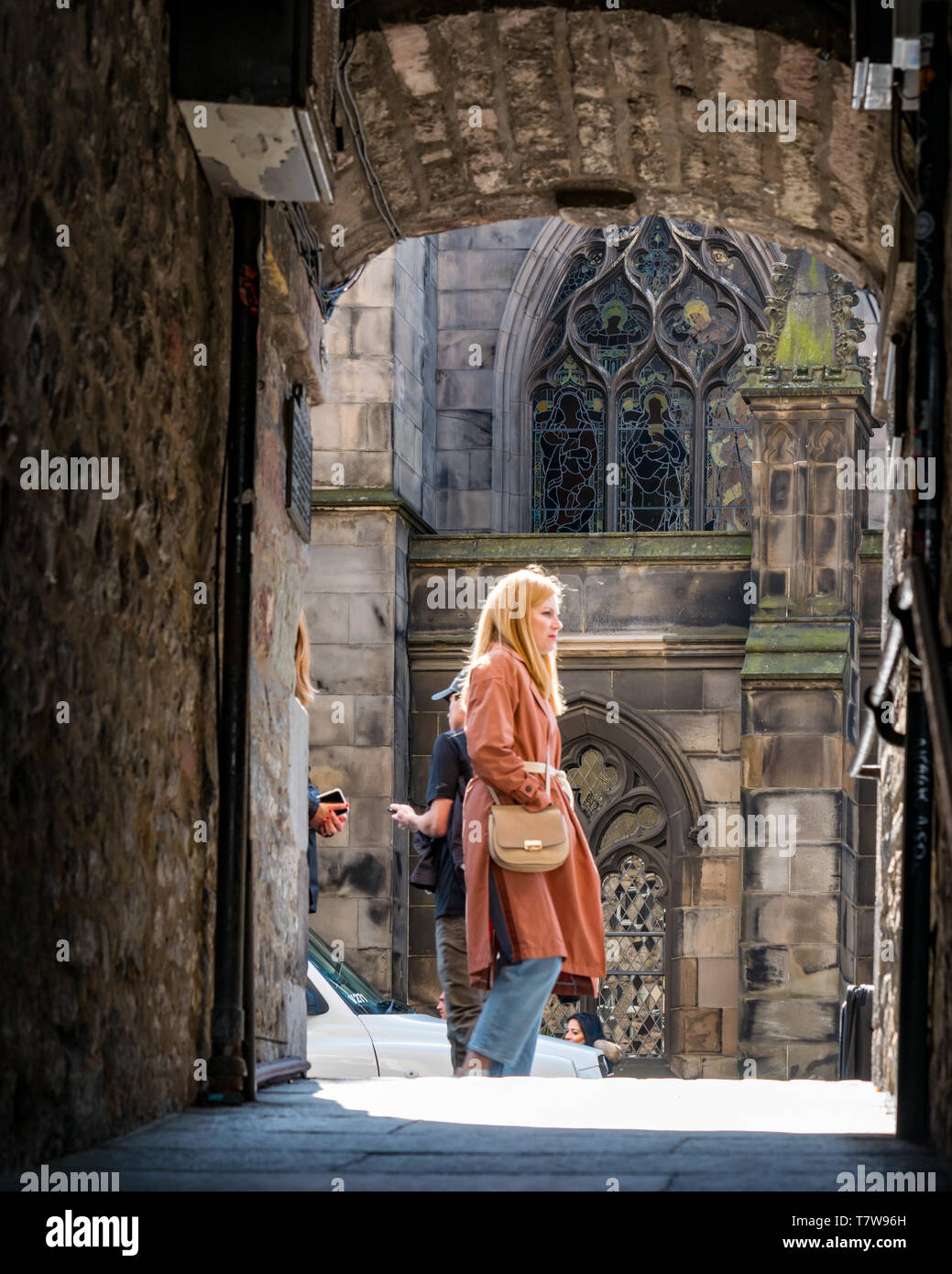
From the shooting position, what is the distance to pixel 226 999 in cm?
560

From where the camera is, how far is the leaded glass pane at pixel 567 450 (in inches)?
783

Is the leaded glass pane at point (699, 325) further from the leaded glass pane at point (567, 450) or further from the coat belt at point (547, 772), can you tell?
the coat belt at point (547, 772)

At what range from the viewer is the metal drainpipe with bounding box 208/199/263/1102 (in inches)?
219

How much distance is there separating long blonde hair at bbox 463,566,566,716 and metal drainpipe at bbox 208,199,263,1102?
40.8 inches

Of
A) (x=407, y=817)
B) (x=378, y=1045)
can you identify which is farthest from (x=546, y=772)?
(x=378, y=1045)

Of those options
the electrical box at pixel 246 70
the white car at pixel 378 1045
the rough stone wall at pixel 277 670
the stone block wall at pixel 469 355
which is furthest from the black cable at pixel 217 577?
the stone block wall at pixel 469 355

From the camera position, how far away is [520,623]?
6660 mm

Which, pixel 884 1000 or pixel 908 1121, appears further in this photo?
pixel 884 1000

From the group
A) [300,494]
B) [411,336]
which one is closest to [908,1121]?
[300,494]

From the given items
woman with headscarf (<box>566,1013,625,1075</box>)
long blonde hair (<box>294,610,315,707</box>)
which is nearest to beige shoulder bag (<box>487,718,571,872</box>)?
long blonde hair (<box>294,610,315,707</box>)

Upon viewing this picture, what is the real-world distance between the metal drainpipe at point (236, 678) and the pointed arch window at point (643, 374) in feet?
45.3

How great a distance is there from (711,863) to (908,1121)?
1201 centimetres
